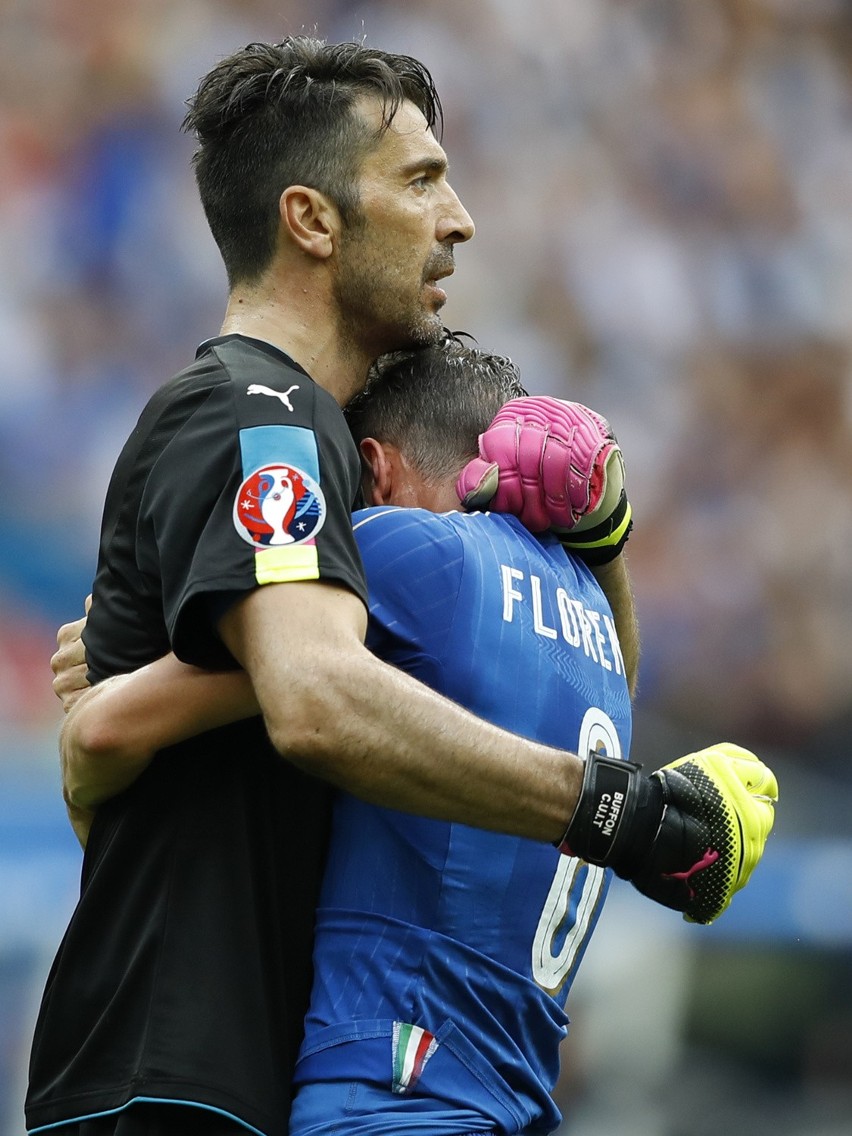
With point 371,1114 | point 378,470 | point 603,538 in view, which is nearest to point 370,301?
point 378,470

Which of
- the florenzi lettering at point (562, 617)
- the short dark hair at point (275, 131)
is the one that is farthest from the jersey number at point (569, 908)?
the short dark hair at point (275, 131)

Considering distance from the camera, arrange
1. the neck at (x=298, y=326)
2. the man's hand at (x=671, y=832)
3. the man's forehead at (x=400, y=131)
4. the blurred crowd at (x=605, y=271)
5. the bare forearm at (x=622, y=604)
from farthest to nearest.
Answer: the blurred crowd at (x=605, y=271), the bare forearm at (x=622, y=604), the man's forehead at (x=400, y=131), the neck at (x=298, y=326), the man's hand at (x=671, y=832)

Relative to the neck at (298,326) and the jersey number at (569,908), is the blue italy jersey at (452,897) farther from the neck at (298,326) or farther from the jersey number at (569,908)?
the neck at (298,326)

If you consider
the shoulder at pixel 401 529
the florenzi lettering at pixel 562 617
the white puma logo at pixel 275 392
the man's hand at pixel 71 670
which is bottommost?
the man's hand at pixel 71 670

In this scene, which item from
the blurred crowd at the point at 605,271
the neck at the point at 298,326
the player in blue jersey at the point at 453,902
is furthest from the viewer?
the blurred crowd at the point at 605,271

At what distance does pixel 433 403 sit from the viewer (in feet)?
8.77

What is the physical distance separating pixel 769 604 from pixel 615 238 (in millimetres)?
1663

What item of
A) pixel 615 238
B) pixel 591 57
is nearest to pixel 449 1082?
pixel 615 238

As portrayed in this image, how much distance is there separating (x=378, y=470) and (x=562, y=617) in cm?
50

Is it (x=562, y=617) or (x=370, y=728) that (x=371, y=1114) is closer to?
(x=370, y=728)

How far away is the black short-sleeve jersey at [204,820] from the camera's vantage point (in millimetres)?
1967

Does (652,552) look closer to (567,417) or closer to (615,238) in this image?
(615,238)

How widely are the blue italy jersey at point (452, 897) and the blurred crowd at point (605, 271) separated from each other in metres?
3.21

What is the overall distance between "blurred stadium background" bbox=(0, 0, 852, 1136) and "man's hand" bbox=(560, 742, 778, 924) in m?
3.31
